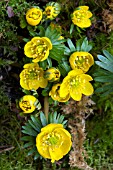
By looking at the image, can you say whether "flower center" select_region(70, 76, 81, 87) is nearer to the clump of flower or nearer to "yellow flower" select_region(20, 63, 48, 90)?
"yellow flower" select_region(20, 63, 48, 90)

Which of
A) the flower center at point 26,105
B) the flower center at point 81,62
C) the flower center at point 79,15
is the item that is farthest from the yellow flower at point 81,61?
the flower center at point 26,105

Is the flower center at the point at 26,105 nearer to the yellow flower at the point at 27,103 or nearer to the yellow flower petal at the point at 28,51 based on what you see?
the yellow flower at the point at 27,103

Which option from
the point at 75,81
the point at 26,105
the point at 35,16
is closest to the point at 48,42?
the point at 35,16

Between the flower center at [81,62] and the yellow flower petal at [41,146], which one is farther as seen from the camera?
the flower center at [81,62]

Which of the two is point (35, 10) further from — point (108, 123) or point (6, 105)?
point (108, 123)

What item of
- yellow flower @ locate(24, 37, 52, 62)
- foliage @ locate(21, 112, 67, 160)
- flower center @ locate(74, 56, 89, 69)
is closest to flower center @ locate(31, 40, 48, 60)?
yellow flower @ locate(24, 37, 52, 62)

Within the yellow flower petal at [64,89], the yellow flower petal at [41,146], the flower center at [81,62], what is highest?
the flower center at [81,62]
